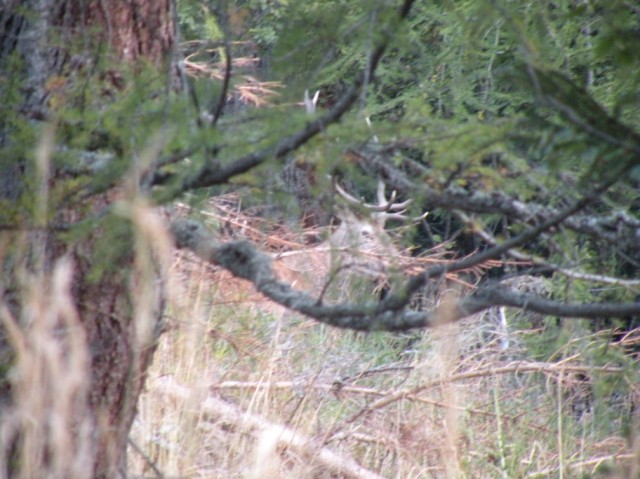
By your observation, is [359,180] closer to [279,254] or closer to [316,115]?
[316,115]

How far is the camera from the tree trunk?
8.38ft

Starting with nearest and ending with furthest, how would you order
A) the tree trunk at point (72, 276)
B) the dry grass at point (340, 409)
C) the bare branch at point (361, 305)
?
the bare branch at point (361, 305), the tree trunk at point (72, 276), the dry grass at point (340, 409)

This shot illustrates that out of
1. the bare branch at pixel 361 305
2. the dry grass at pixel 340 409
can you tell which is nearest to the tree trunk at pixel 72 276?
the bare branch at pixel 361 305

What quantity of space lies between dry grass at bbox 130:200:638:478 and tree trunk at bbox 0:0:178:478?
1038 millimetres

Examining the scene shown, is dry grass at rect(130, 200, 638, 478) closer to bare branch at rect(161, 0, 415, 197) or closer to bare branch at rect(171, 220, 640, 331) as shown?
bare branch at rect(171, 220, 640, 331)

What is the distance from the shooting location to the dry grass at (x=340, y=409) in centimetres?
464

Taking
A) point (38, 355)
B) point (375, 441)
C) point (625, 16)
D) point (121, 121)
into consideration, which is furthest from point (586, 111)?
point (375, 441)

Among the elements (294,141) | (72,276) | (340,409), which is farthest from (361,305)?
(340,409)

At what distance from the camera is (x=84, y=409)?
10.0 feet

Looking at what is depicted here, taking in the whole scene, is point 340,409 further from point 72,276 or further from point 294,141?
point 294,141

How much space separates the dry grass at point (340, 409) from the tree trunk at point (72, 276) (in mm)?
1038

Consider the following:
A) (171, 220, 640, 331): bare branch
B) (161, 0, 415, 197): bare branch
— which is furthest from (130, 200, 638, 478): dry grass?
(161, 0, 415, 197): bare branch

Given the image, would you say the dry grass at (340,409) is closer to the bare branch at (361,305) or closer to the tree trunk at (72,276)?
the tree trunk at (72,276)

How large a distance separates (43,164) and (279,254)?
445 centimetres
